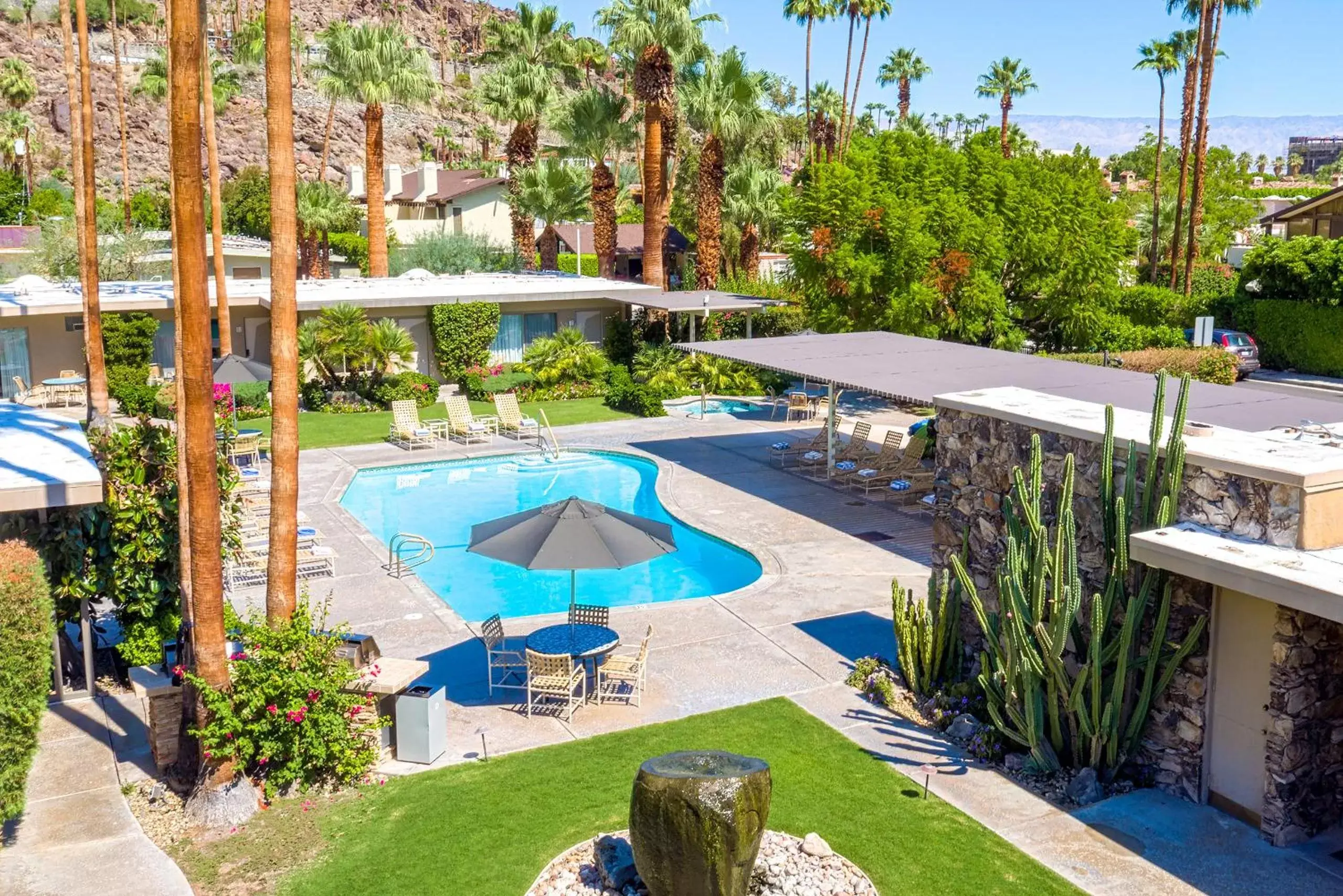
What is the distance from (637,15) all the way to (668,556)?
23411mm

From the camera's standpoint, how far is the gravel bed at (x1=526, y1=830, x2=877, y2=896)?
865 centimetres

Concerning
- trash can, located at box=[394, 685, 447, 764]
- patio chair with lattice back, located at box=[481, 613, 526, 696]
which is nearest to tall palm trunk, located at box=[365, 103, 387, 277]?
patio chair with lattice back, located at box=[481, 613, 526, 696]

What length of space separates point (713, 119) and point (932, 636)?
2896cm

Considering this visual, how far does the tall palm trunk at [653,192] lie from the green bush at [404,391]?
866 centimetres

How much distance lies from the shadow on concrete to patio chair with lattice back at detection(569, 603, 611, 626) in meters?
5.04

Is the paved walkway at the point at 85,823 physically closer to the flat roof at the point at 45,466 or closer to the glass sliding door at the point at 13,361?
the flat roof at the point at 45,466

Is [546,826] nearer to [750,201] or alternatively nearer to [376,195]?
[376,195]

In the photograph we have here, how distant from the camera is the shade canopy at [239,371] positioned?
22.9 metres

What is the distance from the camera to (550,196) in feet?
170

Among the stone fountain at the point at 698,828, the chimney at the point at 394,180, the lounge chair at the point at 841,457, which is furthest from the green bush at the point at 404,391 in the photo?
the chimney at the point at 394,180

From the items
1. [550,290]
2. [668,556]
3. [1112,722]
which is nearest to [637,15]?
[550,290]

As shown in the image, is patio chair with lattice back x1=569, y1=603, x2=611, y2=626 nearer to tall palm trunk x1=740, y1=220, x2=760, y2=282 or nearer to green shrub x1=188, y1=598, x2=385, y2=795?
green shrub x1=188, y1=598, x2=385, y2=795

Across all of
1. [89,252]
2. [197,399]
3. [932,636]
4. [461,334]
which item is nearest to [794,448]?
[461,334]

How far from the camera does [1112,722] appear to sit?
10438mm
